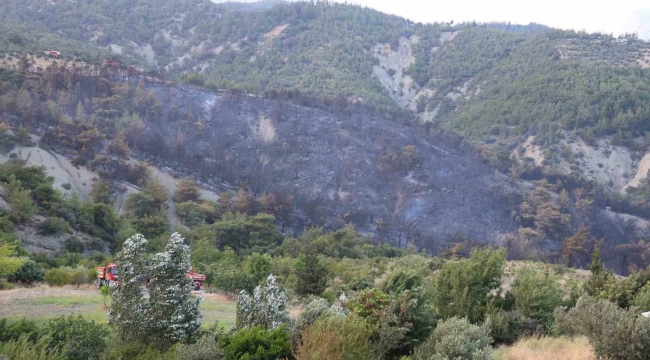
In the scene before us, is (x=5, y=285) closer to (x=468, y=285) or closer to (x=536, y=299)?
(x=468, y=285)

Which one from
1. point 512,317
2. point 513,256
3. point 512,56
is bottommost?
point 513,256

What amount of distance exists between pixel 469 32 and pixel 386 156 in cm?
8278

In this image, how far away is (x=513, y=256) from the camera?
47906mm

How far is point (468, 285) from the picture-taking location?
1215cm

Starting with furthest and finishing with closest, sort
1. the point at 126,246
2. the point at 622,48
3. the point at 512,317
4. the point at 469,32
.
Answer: the point at 469,32, the point at 622,48, the point at 512,317, the point at 126,246

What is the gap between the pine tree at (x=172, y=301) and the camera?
28.7 feet

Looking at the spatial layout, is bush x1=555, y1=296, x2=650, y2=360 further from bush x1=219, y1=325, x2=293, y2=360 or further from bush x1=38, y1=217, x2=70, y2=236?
bush x1=38, y1=217, x2=70, y2=236

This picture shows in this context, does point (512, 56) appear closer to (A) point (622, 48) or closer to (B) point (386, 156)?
(A) point (622, 48)

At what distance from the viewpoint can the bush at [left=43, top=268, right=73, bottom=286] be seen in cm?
1841

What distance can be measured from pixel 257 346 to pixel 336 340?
5.69 feet

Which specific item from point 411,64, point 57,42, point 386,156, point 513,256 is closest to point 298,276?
point 513,256

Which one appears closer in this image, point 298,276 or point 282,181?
point 298,276

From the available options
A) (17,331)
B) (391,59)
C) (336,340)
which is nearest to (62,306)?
(17,331)

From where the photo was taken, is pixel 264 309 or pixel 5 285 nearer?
pixel 264 309
